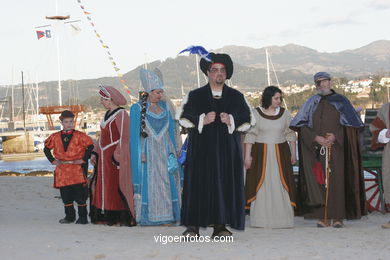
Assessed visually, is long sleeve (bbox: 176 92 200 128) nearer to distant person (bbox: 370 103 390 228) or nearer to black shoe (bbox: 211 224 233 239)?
black shoe (bbox: 211 224 233 239)

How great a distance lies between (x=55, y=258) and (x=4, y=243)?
90cm

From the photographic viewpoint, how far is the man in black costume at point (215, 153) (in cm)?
607

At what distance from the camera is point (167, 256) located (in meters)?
5.22

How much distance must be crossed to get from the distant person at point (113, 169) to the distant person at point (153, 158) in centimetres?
9

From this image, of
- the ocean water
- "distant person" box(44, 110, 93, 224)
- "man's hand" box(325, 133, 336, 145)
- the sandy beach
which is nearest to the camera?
the sandy beach

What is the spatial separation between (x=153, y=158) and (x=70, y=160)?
1.11m

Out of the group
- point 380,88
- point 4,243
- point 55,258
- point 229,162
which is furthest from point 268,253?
point 380,88

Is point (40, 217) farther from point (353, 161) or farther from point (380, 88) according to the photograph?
point (380, 88)

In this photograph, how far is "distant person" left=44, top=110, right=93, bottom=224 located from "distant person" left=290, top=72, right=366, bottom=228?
2.68 meters

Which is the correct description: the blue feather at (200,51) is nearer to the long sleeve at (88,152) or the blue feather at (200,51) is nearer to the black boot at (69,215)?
the long sleeve at (88,152)

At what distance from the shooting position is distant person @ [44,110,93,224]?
768 cm

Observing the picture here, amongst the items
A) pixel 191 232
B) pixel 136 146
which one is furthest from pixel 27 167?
pixel 191 232

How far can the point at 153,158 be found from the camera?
7453 mm

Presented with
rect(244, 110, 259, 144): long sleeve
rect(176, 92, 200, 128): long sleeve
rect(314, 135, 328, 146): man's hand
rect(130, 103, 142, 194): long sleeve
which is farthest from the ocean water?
rect(176, 92, 200, 128): long sleeve
